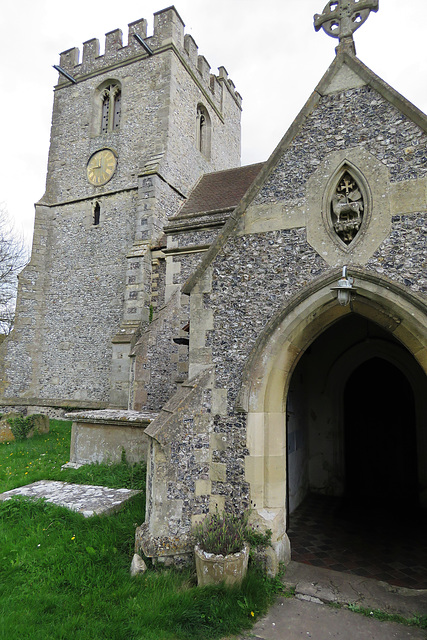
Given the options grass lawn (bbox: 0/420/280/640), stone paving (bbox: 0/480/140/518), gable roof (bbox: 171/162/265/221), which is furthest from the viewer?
gable roof (bbox: 171/162/265/221)

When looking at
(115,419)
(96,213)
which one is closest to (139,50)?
(96,213)

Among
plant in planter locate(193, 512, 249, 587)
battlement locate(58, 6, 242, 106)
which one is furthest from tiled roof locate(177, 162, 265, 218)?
battlement locate(58, 6, 242, 106)

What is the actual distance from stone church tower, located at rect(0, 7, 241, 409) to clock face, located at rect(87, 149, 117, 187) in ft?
0.17

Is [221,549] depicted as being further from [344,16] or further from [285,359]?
[344,16]

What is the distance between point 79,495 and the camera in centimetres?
597

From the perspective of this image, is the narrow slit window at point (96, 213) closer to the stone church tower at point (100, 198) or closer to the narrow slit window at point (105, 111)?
the stone church tower at point (100, 198)

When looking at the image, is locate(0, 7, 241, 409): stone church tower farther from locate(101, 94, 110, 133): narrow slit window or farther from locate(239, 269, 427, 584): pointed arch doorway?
locate(239, 269, 427, 584): pointed arch doorway

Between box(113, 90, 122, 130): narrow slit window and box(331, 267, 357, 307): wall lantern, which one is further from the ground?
box(113, 90, 122, 130): narrow slit window

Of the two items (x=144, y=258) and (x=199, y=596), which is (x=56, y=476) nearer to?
(x=199, y=596)

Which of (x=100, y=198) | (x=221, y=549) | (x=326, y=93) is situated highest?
(x=100, y=198)

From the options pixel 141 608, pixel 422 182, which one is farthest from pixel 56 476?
pixel 422 182

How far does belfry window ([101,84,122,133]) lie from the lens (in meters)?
16.4

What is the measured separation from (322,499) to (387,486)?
1.37 metres

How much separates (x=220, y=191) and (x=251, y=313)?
281 inches
